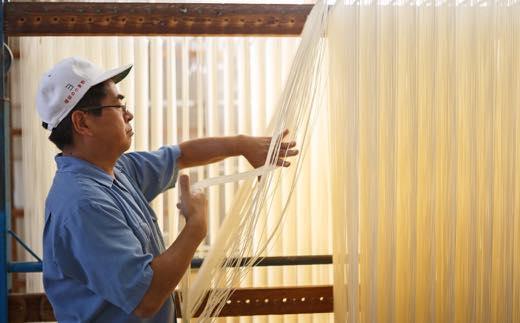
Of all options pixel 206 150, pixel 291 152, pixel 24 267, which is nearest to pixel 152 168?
pixel 206 150

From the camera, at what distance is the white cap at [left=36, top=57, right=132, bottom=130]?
150 centimetres

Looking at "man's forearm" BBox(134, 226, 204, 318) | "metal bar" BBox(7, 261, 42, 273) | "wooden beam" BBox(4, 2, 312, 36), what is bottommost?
"metal bar" BBox(7, 261, 42, 273)

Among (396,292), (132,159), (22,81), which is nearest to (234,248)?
(132,159)

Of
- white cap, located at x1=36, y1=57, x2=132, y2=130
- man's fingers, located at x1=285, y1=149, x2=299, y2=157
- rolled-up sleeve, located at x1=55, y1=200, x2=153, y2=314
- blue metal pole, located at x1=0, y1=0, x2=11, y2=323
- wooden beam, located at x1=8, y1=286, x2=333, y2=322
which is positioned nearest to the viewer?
rolled-up sleeve, located at x1=55, y1=200, x2=153, y2=314

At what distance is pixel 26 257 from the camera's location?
241 centimetres

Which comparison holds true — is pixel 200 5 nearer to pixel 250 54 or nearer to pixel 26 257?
pixel 250 54

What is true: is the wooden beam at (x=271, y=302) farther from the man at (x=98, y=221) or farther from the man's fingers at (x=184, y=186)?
the man's fingers at (x=184, y=186)

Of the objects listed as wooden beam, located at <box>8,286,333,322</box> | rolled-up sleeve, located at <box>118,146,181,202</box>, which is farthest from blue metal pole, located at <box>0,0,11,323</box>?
rolled-up sleeve, located at <box>118,146,181,202</box>

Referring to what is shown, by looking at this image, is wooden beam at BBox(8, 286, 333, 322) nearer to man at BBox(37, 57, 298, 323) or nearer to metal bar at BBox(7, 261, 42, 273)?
metal bar at BBox(7, 261, 42, 273)

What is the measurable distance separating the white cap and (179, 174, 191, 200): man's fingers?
31 cm

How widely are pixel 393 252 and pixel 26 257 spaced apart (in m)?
1.41

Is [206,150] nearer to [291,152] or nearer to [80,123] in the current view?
[291,152]

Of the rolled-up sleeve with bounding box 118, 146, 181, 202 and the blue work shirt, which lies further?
the rolled-up sleeve with bounding box 118, 146, 181, 202

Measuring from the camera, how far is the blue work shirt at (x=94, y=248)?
139 centimetres
